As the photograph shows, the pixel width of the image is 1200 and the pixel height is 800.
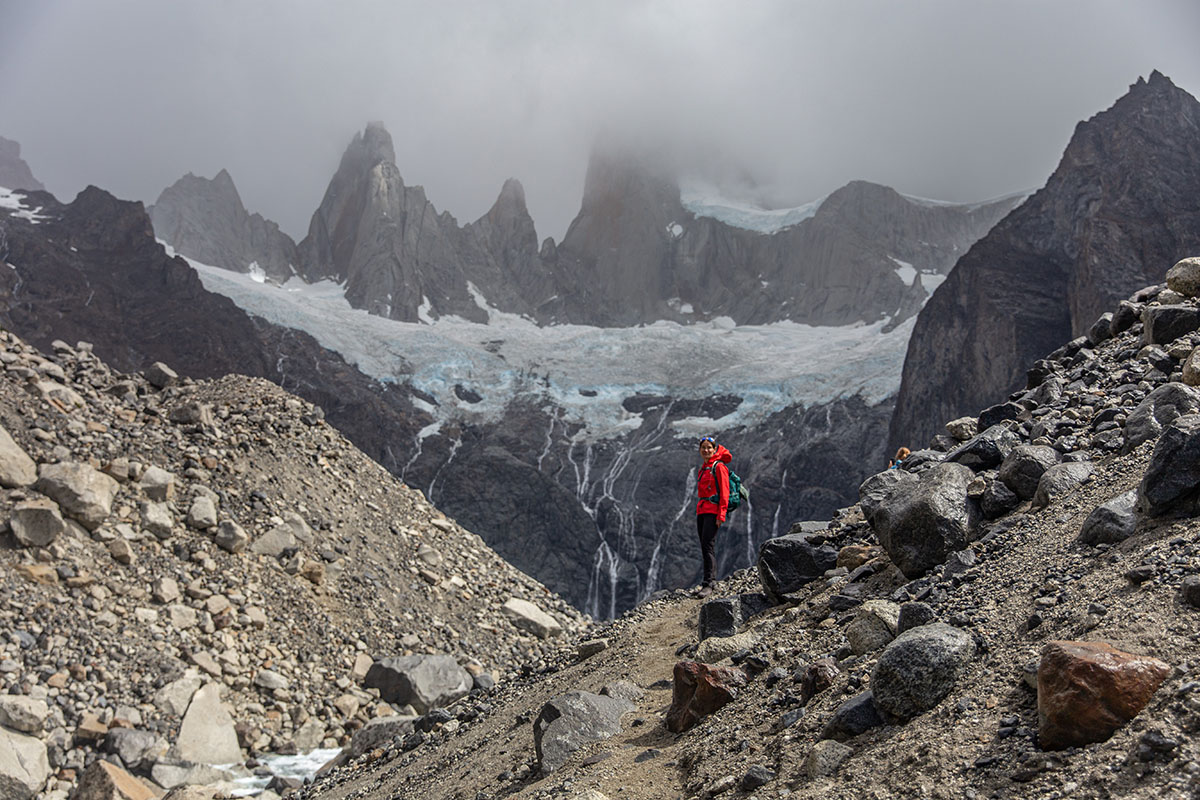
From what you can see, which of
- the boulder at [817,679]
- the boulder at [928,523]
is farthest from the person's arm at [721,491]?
the boulder at [817,679]

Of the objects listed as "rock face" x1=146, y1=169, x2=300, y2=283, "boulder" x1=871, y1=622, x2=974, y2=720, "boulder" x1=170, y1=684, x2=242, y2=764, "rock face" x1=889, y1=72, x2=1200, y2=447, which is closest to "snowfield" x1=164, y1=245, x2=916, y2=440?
"rock face" x1=889, y1=72, x2=1200, y2=447

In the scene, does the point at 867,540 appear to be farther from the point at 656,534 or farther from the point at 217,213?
the point at 217,213

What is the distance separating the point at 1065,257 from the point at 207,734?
8211cm

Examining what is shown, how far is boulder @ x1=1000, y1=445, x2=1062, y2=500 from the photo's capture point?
5.50 m

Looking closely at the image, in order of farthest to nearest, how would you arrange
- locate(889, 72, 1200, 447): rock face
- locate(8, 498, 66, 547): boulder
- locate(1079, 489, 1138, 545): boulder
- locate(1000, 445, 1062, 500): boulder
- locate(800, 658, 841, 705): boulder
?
1. locate(889, 72, 1200, 447): rock face
2. locate(8, 498, 66, 547): boulder
3. locate(1000, 445, 1062, 500): boulder
4. locate(800, 658, 841, 705): boulder
5. locate(1079, 489, 1138, 545): boulder

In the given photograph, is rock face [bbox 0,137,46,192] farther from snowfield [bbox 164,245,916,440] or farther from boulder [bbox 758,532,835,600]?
boulder [bbox 758,532,835,600]

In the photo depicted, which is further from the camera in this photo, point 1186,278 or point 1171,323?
point 1186,278

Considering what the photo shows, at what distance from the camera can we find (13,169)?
573 ft

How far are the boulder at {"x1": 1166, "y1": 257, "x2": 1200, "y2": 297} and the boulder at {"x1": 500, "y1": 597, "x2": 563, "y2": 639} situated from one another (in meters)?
10.3

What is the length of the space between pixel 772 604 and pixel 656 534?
73579 mm

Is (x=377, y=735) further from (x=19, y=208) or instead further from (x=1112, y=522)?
(x=19, y=208)

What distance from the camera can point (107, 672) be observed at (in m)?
9.52

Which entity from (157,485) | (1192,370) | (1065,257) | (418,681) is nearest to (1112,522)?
(1192,370)

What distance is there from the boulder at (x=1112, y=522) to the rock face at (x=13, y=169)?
205 m
